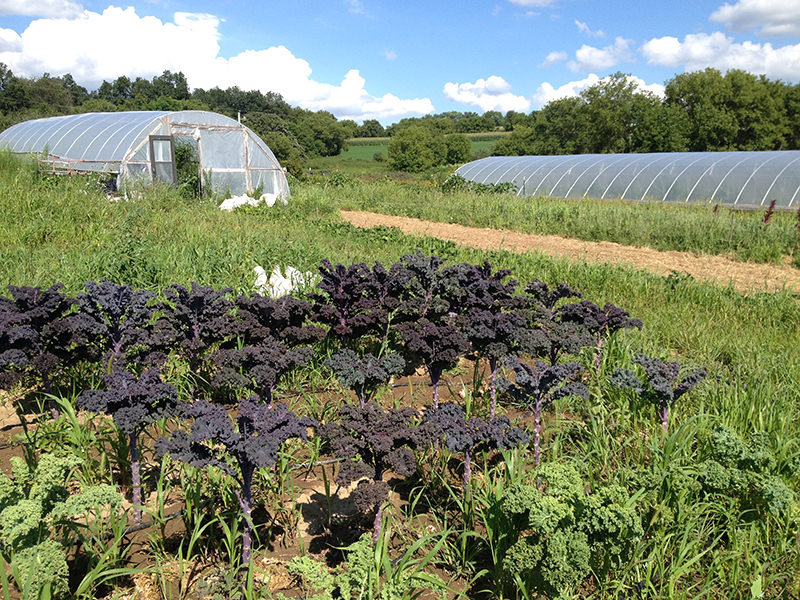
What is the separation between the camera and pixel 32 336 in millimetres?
2787

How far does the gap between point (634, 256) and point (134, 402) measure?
29.8 ft

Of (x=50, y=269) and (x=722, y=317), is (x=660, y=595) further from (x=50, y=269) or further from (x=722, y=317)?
(x=50, y=269)

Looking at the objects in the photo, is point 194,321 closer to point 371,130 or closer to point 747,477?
point 747,477

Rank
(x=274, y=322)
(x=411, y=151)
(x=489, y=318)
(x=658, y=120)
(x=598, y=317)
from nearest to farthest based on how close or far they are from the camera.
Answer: (x=489, y=318) → (x=274, y=322) → (x=598, y=317) → (x=658, y=120) → (x=411, y=151)

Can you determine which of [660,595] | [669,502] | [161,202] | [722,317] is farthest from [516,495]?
[161,202]

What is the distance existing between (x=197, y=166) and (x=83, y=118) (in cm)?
718

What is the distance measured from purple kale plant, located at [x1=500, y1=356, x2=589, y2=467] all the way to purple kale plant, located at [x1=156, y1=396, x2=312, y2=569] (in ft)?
3.37

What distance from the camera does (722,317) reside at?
5.36 metres

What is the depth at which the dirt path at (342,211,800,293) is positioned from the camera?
7.83m

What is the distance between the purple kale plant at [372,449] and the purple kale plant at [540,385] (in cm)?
64

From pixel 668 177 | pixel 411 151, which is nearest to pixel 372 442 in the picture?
pixel 668 177

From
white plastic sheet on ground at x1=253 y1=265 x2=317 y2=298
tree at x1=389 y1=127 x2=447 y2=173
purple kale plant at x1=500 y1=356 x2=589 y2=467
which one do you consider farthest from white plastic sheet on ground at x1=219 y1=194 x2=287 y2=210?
tree at x1=389 y1=127 x2=447 y2=173

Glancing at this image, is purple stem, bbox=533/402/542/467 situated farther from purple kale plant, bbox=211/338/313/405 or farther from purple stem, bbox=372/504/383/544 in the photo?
purple kale plant, bbox=211/338/313/405

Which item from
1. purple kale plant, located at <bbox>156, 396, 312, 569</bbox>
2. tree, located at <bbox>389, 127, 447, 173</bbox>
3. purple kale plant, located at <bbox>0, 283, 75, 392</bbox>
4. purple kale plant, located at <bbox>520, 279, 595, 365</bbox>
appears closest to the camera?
purple kale plant, located at <bbox>156, 396, 312, 569</bbox>
